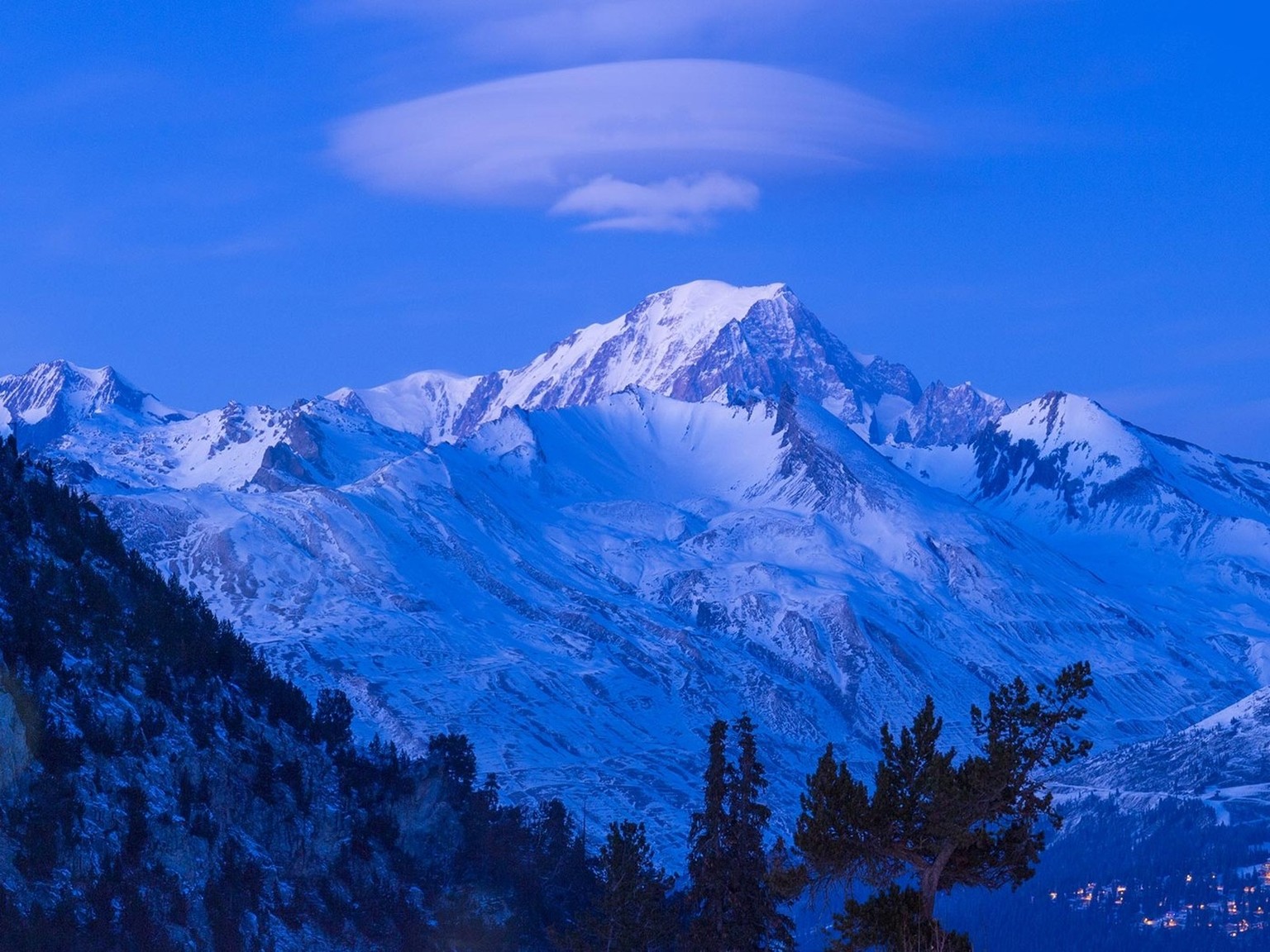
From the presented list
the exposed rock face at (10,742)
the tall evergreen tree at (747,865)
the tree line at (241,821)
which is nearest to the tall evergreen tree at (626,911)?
the tree line at (241,821)

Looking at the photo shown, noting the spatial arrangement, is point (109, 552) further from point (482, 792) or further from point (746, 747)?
point (746, 747)

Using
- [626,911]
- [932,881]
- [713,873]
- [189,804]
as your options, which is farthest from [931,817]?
[189,804]

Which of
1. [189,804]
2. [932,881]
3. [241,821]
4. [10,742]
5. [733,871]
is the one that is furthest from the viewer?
[241,821]

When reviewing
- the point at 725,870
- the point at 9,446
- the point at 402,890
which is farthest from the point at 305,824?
the point at 725,870

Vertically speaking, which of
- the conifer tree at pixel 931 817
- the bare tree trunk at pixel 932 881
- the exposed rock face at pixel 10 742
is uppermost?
the exposed rock face at pixel 10 742

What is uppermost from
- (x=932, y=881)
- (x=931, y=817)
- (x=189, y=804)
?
(x=189, y=804)

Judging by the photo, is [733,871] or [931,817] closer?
[931,817]

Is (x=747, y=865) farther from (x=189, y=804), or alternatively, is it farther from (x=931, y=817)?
(x=189, y=804)

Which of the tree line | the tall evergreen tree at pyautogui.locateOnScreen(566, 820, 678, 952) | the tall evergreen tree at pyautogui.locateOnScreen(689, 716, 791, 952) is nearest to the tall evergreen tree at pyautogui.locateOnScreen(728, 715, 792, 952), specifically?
the tall evergreen tree at pyautogui.locateOnScreen(689, 716, 791, 952)

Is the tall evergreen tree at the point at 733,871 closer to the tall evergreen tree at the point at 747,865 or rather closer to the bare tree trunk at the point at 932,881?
the tall evergreen tree at the point at 747,865

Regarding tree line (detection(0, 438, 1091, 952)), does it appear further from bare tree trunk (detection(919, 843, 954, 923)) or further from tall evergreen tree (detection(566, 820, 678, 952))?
bare tree trunk (detection(919, 843, 954, 923))

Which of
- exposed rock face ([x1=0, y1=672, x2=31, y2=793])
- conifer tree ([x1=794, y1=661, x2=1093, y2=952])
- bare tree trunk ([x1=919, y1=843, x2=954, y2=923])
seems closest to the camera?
conifer tree ([x1=794, y1=661, x2=1093, y2=952])

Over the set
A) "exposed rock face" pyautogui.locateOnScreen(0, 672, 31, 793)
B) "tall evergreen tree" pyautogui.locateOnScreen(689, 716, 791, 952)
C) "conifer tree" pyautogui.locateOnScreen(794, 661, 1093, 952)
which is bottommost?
"conifer tree" pyautogui.locateOnScreen(794, 661, 1093, 952)

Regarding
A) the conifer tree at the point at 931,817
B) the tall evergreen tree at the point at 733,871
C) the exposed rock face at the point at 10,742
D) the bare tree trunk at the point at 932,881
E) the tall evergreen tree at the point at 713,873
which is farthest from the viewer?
the exposed rock face at the point at 10,742
